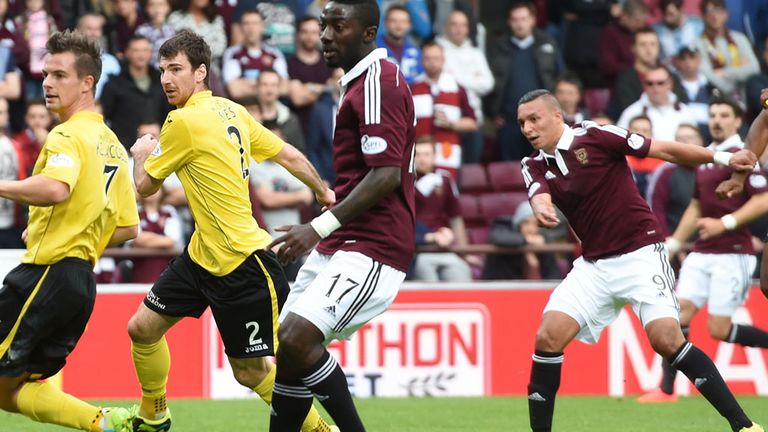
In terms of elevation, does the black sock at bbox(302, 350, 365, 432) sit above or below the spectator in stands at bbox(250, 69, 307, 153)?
below

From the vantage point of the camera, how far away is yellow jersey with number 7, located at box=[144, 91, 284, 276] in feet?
24.1

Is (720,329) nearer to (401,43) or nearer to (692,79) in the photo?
(692,79)

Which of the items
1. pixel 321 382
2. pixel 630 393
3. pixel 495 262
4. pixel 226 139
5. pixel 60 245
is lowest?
pixel 630 393

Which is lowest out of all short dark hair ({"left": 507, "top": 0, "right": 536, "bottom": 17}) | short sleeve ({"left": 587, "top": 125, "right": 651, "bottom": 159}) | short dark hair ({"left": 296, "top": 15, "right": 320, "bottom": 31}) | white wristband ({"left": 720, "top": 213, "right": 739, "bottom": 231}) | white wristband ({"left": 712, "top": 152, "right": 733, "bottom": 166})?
white wristband ({"left": 720, "top": 213, "right": 739, "bottom": 231})

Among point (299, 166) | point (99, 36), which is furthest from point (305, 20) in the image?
point (299, 166)

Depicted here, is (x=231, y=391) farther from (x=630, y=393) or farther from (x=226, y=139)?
(x=226, y=139)

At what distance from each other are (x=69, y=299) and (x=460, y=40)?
29.1ft

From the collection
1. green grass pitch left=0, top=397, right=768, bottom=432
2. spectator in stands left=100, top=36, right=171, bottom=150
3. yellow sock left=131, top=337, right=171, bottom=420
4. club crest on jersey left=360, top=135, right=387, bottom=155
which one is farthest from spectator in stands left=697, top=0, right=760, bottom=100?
club crest on jersey left=360, top=135, right=387, bottom=155

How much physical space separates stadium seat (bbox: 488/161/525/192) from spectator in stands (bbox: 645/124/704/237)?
225 centimetres

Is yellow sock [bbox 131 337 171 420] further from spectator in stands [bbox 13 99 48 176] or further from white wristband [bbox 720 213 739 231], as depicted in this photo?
spectator in stands [bbox 13 99 48 176]

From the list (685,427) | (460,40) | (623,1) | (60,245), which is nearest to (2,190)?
(60,245)

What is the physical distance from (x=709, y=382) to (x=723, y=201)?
370 centimetres

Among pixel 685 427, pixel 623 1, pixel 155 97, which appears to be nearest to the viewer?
pixel 685 427

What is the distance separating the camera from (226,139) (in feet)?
24.6
